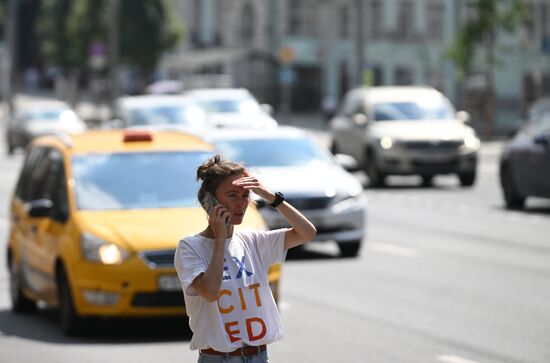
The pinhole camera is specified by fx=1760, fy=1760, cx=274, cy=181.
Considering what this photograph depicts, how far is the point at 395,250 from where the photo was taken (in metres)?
20.3

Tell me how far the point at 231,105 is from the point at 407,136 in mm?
9709

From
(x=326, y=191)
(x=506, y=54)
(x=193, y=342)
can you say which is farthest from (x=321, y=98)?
(x=193, y=342)

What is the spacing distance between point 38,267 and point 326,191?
19.8ft

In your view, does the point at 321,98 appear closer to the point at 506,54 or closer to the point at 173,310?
the point at 506,54

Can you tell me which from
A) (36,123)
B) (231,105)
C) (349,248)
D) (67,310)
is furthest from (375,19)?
(67,310)

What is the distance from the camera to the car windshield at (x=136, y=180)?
13.4 meters

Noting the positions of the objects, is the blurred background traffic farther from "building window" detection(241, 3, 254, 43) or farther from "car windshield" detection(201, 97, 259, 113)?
"building window" detection(241, 3, 254, 43)

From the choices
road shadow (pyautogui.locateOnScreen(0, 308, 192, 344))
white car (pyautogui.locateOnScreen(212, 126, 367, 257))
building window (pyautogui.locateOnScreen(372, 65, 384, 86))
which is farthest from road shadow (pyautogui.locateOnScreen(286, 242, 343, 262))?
building window (pyautogui.locateOnScreen(372, 65, 384, 86))

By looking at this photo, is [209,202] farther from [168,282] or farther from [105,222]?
[105,222]

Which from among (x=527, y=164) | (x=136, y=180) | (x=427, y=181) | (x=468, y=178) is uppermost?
(x=136, y=180)

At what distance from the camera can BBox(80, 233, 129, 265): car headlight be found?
41.2 ft

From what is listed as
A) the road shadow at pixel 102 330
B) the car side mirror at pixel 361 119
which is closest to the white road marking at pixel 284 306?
the road shadow at pixel 102 330

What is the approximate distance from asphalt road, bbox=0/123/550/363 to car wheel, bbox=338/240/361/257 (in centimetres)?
16

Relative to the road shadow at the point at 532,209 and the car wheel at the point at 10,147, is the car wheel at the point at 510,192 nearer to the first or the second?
the road shadow at the point at 532,209
